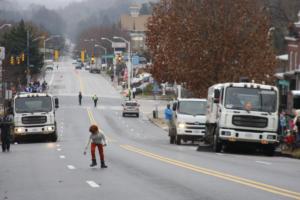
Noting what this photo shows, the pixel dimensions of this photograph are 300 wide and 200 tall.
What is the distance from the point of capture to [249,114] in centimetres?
3269

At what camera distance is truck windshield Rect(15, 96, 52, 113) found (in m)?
45.0

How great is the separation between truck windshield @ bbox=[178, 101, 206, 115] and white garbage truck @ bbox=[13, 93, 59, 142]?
299 inches

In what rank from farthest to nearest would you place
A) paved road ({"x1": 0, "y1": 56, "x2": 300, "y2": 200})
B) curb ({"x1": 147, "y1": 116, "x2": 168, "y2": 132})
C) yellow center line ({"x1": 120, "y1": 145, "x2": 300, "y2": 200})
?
1. curb ({"x1": 147, "y1": 116, "x2": 168, "y2": 132})
2. paved road ({"x1": 0, "y1": 56, "x2": 300, "y2": 200})
3. yellow center line ({"x1": 120, "y1": 145, "x2": 300, "y2": 200})

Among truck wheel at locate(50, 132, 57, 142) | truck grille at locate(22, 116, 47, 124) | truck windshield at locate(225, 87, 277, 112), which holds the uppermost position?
truck windshield at locate(225, 87, 277, 112)

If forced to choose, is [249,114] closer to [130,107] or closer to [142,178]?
[142,178]

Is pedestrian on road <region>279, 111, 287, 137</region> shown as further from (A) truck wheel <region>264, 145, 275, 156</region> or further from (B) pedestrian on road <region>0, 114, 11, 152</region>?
(B) pedestrian on road <region>0, 114, 11, 152</region>

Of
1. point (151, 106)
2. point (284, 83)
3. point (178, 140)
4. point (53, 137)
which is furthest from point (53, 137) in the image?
point (151, 106)

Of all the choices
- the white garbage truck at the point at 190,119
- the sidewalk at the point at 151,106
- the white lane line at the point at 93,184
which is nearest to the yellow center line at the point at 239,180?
the white lane line at the point at 93,184

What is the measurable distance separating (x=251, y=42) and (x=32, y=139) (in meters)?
18.7

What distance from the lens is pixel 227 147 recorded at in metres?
35.2

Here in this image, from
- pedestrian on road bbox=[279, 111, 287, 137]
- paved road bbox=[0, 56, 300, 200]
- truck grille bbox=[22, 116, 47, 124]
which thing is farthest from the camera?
truck grille bbox=[22, 116, 47, 124]

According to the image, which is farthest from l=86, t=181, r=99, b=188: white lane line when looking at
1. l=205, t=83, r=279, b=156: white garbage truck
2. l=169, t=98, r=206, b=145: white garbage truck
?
l=169, t=98, r=206, b=145: white garbage truck

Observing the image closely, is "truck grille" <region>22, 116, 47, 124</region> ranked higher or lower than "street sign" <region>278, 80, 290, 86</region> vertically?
lower

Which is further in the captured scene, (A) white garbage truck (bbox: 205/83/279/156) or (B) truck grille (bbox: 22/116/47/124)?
(B) truck grille (bbox: 22/116/47/124)
